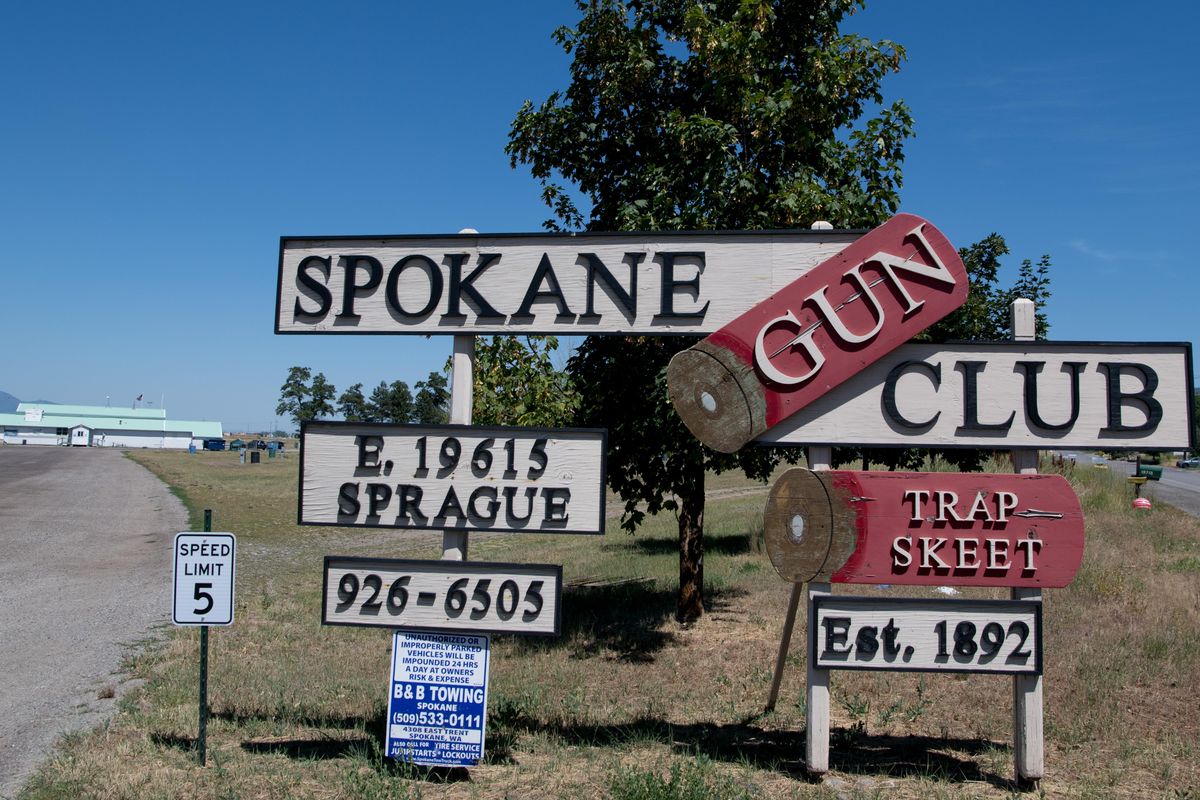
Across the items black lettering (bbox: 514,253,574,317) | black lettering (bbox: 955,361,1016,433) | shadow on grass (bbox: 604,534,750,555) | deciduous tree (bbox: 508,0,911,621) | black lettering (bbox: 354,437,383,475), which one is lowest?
shadow on grass (bbox: 604,534,750,555)

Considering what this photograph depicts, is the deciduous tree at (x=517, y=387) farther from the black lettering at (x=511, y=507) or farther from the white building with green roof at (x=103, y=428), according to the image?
the white building with green roof at (x=103, y=428)

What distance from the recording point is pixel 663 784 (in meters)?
4.89

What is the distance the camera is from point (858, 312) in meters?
5.36

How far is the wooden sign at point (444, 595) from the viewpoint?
5586 millimetres

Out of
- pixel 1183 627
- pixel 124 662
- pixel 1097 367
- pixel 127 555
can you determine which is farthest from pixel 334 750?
pixel 127 555

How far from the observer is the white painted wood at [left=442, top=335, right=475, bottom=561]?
5727 millimetres

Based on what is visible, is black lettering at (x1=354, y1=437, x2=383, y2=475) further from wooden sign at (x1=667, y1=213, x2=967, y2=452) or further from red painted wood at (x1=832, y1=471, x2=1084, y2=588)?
red painted wood at (x1=832, y1=471, x2=1084, y2=588)

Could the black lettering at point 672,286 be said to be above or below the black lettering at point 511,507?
above

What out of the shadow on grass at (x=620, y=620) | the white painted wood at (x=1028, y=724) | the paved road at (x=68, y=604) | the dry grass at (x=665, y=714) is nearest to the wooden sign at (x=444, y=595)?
the dry grass at (x=665, y=714)

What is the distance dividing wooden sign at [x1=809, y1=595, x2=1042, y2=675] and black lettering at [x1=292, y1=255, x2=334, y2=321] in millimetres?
3800

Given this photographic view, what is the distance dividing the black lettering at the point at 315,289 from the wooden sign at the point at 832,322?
2.72 metres

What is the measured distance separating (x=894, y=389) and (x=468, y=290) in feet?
9.45

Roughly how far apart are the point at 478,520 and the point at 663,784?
197 centimetres

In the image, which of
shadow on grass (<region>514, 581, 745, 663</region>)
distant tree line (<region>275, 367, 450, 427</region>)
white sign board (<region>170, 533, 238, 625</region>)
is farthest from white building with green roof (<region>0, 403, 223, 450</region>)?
white sign board (<region>170, 533, 238, 625</region>)
